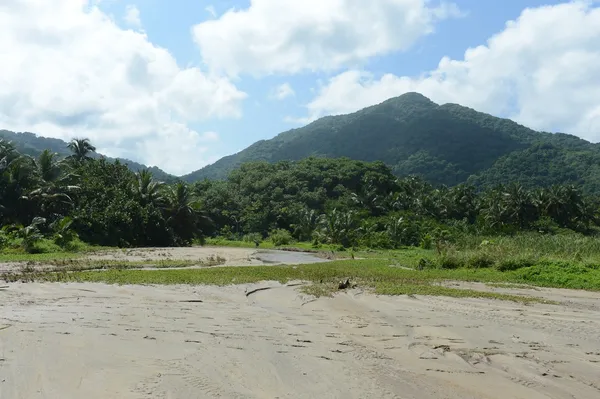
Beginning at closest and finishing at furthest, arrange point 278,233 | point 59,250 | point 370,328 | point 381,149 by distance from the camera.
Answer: point 370,328 → point 59,250 → point 278,233 → point 381,149

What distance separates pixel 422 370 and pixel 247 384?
109 inches

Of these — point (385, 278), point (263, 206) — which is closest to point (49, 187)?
point (385, 278)

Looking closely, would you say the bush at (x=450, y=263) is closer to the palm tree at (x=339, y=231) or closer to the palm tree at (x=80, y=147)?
the palm tree at (x=339, y=231)

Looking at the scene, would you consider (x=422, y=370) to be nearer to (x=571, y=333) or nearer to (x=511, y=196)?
(x=571, y=333)

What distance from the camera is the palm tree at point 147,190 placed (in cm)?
4462

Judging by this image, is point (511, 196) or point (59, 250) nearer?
point (59, 250)

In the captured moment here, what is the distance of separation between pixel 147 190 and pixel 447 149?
423 feet

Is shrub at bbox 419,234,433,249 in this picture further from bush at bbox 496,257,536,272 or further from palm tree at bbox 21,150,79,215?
palm tree at bbox 21,150,79,215

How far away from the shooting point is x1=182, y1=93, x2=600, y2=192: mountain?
115750 millimetres

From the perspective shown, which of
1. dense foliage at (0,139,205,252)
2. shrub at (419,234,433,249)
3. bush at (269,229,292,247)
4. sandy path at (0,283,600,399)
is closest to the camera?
sandy path at (0,283,600,399)

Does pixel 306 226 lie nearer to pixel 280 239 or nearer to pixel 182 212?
pixel 280 239

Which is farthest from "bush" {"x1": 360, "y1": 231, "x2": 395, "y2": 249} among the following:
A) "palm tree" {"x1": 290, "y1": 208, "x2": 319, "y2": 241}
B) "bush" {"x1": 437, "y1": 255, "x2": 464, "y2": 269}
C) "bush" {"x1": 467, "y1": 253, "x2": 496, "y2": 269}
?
"bush" {"x1": 467, "y1": 253, "x2": 496, "y2": 269}

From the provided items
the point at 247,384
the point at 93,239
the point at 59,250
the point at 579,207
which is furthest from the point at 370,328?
the point at 579,207

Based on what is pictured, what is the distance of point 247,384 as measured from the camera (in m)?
6.75
